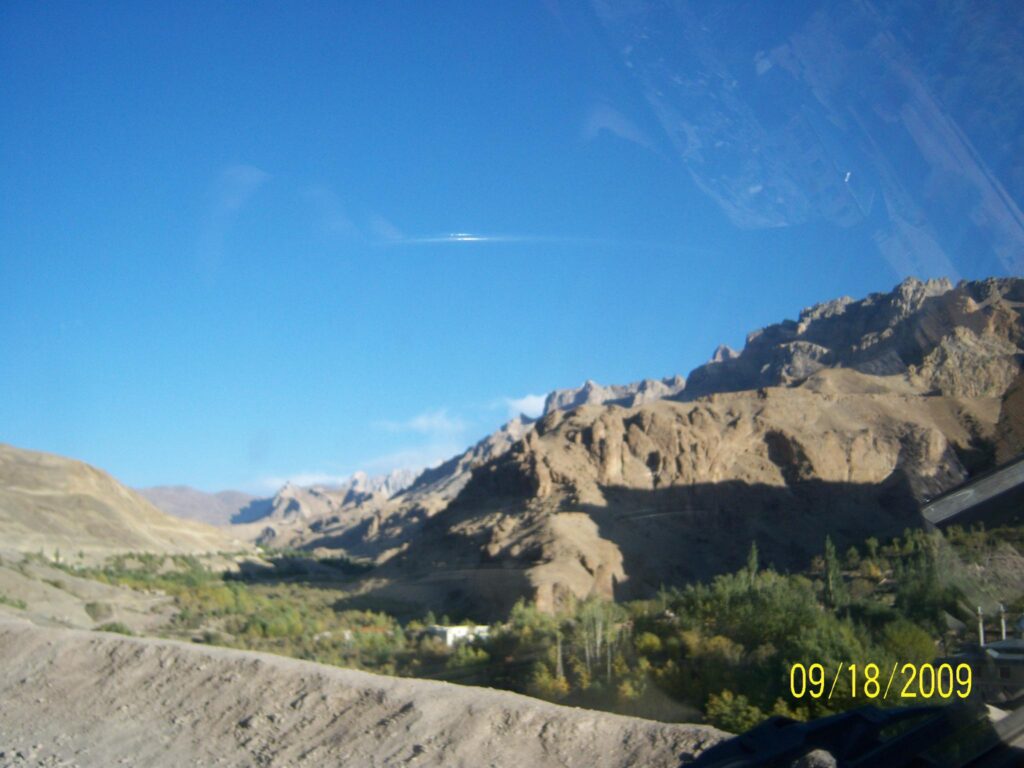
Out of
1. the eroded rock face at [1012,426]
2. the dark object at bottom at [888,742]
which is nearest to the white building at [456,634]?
the eroded rock face at [1012,426]

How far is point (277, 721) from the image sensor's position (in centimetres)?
1081

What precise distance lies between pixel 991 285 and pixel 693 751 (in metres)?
25.6

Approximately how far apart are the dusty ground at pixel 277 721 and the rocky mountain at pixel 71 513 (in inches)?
1685

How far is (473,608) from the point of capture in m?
37.8

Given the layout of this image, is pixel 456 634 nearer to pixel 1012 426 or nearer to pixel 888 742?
pixel 1012 426

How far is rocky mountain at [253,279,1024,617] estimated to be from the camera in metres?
37.8

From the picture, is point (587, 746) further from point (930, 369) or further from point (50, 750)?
point (930, 369)

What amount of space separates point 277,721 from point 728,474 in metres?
47.3

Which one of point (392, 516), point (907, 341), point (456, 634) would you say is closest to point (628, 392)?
point (392, 516)

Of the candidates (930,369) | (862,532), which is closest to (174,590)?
(862,532)

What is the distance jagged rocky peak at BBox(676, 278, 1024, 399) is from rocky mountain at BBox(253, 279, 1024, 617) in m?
0.19

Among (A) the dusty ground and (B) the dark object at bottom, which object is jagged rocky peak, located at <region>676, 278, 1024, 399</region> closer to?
(A) the dusty ground

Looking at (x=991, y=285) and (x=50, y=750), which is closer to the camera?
(x=50, y=750)
